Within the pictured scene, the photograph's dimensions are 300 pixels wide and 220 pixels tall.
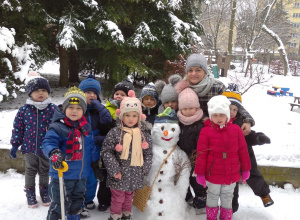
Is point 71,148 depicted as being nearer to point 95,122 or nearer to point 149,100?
point 95,122

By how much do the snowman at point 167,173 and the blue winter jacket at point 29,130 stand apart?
1.42 meters

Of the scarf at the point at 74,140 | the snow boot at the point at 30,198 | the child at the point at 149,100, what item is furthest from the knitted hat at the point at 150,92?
the snow boot at the point at 30,198

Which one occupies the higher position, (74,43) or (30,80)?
(74,43)

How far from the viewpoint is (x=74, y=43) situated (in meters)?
5.88

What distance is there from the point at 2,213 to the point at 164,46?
5182 mm

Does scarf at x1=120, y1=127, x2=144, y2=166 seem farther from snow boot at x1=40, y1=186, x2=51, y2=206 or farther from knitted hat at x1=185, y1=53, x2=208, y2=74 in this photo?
snow boot at x1=40, y1=186, x2=51, y2=206

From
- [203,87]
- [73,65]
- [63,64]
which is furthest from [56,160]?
[73,65]

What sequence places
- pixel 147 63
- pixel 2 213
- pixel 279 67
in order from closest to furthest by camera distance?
pixel 2 213, pixel 147 63, pixel 279 67

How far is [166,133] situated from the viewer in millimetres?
2984

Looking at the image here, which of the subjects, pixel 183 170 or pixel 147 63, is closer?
pixel 183 170

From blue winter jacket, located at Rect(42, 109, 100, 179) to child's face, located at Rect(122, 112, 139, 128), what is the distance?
422mm

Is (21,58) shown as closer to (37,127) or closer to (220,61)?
(37,127)

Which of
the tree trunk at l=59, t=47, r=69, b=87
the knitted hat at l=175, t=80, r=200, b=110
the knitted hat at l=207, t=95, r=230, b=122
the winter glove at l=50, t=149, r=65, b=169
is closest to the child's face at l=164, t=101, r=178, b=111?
the knitted hat at l=175, t=80, r=200, b=110

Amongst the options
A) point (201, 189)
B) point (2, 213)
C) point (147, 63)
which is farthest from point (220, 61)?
point (2, 213)
